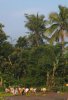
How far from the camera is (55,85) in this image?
42.3 metres

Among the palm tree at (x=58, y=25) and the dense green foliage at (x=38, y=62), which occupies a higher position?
the palm tree at (x=58, y=25)

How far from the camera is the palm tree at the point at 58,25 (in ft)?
158

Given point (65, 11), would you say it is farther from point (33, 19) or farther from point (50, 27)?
point (33, 19)

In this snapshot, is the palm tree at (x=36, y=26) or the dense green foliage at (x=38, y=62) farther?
the palm tree at (x=36, y=26)

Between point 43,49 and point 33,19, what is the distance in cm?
1245

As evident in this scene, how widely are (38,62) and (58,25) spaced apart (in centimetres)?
823

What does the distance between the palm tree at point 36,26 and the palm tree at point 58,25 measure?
511cm

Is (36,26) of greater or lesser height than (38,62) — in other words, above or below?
above

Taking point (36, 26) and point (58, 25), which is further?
point (36, 26)

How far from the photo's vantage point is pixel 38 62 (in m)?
43.5

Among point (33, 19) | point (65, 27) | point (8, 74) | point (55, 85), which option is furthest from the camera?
point (33, 19)

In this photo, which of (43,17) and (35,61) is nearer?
(35,61)

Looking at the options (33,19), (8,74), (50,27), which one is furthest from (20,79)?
(33,19)

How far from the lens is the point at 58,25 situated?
4916 centimetres
